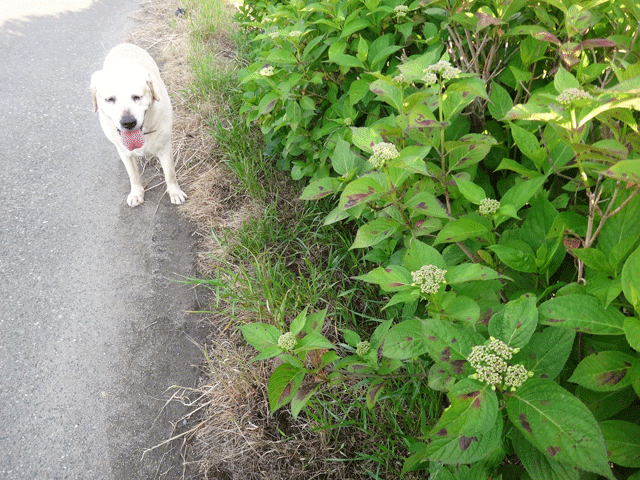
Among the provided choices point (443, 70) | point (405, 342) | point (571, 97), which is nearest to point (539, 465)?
point (405, 342)

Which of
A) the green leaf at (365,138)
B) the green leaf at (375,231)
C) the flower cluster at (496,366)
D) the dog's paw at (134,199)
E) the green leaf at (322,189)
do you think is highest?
the green leaf at (365,138)

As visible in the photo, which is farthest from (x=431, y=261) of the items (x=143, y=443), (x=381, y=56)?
(x=143, y=443)

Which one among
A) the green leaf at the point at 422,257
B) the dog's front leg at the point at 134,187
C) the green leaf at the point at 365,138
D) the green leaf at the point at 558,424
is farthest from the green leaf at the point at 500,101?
the dog's front leg at the point at 134,187

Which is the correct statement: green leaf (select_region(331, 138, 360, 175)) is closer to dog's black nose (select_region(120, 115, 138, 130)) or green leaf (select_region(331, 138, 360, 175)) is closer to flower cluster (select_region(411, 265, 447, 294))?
flower cluster (select_region(411, 265, 447, 294))

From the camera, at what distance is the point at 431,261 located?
3.84 ft

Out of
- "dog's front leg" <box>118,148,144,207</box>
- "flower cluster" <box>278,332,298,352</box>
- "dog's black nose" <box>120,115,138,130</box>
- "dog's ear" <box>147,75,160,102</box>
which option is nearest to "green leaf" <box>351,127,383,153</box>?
"flower cluster" <box>278,332,298,352</box>

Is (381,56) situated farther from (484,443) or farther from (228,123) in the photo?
(228,123)

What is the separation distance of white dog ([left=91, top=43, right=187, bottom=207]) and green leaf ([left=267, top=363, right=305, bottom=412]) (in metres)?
2.19

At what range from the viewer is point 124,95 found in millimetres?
2748

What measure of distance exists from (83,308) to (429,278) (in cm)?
237

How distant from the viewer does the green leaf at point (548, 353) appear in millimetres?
964

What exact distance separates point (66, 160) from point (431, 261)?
3.69 metres

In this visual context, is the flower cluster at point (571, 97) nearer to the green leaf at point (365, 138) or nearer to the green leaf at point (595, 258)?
the green leaf at point (595, 258)

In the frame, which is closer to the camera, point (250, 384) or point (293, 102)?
point (250, 384)
